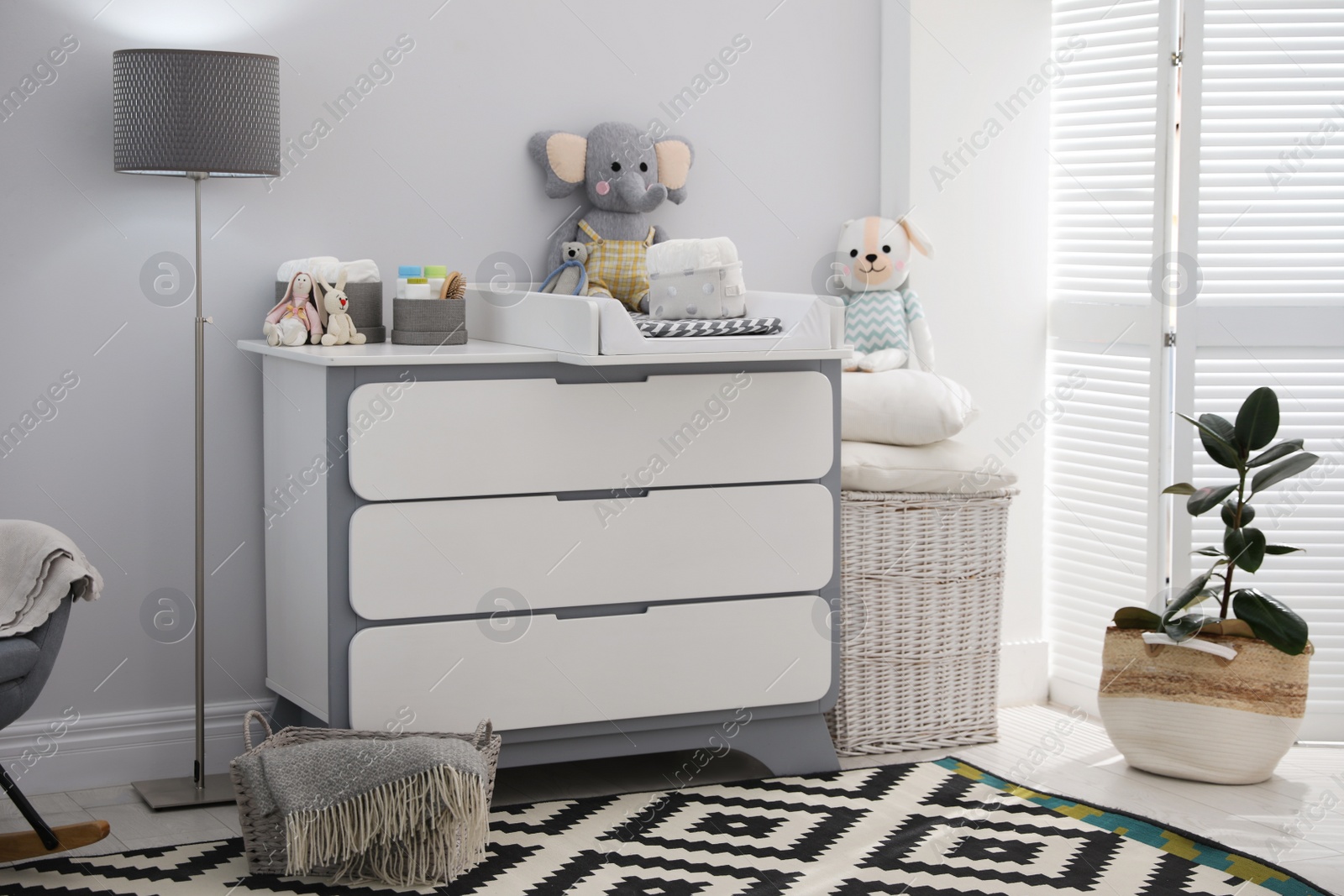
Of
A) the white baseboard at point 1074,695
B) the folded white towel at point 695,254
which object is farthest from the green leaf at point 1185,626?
the folded white towel at point 695,254

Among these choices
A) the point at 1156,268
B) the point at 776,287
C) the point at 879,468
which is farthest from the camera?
the point at 776,287

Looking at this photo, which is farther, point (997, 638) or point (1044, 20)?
point (1044, 20)

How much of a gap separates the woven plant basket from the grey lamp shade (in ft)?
6.16

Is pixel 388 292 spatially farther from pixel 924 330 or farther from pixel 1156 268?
pixel 1156 268

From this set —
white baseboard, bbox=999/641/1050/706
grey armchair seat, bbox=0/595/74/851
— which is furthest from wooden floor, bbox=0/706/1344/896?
white baseboard, bbox=999/641/1050/706

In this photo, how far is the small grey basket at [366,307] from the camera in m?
2.52

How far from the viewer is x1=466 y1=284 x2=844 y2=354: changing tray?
2262mm

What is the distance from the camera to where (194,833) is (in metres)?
2.31

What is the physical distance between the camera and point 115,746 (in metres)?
2.57

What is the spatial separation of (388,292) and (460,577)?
28.3 inches

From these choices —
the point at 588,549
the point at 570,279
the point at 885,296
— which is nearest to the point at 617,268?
the point at 570,279

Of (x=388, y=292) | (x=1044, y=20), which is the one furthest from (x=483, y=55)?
(x=1044, y=20)

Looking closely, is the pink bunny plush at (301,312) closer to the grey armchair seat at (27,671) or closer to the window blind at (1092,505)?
the grey armchair seat at (27,671)

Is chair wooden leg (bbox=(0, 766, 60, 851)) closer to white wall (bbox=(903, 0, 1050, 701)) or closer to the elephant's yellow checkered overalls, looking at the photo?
the elephant's yellow checkered overalls
